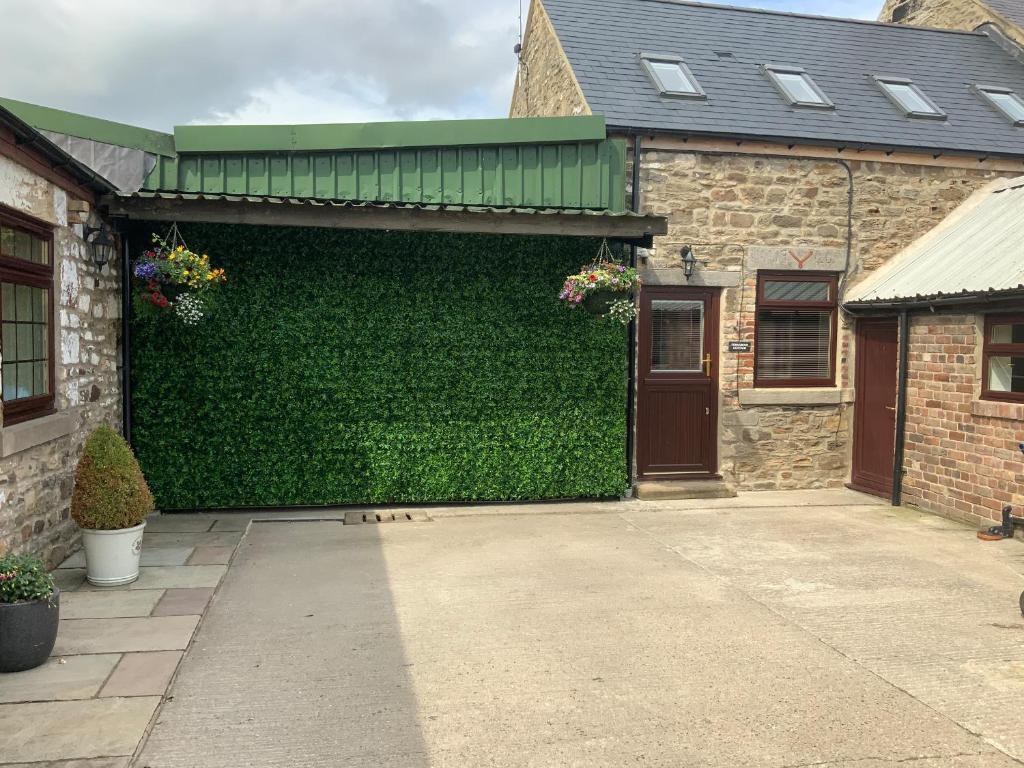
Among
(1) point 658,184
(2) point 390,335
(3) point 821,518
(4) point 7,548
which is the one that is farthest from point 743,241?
(4) point 7,548

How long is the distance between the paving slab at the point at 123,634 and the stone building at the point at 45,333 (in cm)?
81

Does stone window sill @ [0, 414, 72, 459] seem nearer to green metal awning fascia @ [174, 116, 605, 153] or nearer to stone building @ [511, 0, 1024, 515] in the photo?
green metal awning fascia @ [174, 116, 605, 153]

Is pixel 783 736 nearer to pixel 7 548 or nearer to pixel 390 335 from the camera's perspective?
pixel 7 548

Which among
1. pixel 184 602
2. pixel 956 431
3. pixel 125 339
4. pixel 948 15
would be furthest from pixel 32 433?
pixel 948 15

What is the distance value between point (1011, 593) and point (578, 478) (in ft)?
14.1

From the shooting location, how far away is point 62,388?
6555mm

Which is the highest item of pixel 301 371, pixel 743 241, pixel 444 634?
pixel 743 241

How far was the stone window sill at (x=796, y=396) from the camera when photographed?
984cm

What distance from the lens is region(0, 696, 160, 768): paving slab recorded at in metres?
3.57

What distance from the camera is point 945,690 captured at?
14.4 feet

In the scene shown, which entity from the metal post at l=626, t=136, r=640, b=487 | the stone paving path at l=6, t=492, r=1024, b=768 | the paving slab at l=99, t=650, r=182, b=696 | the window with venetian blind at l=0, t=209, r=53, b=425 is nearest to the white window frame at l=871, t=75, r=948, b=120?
the metal post at l=626, t=136, r=640, b=487

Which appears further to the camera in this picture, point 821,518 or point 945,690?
point 821,518

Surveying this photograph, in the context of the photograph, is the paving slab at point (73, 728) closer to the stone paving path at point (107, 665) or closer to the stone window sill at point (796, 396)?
the stone paving path at point (107, 665)

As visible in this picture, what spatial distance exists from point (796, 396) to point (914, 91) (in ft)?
16.2
